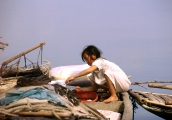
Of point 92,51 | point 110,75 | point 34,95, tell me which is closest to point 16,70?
point 92,51

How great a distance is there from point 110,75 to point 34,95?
97 centimetres

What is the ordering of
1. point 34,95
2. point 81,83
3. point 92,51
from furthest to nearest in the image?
point 81,83, point 92,51, point 34,95

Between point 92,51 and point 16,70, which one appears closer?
point 92,51

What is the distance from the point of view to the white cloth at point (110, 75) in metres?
2.58

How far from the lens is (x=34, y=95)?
1.79m

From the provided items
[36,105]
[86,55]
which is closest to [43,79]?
[86,55]

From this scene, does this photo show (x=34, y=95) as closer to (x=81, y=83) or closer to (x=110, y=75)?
(x=110, y=75)

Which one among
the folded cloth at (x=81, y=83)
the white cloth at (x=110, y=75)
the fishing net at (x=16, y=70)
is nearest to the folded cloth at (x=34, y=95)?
the white cloth at (x=110, y=75)

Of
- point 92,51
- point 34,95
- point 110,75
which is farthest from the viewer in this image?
point 92,51

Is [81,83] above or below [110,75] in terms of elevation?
below

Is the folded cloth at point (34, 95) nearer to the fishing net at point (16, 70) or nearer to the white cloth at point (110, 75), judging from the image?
the white cloth at point (110, 75)

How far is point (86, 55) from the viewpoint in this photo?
8.87ft

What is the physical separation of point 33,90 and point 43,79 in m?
0.67

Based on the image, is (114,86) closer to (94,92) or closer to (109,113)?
(94,92)
